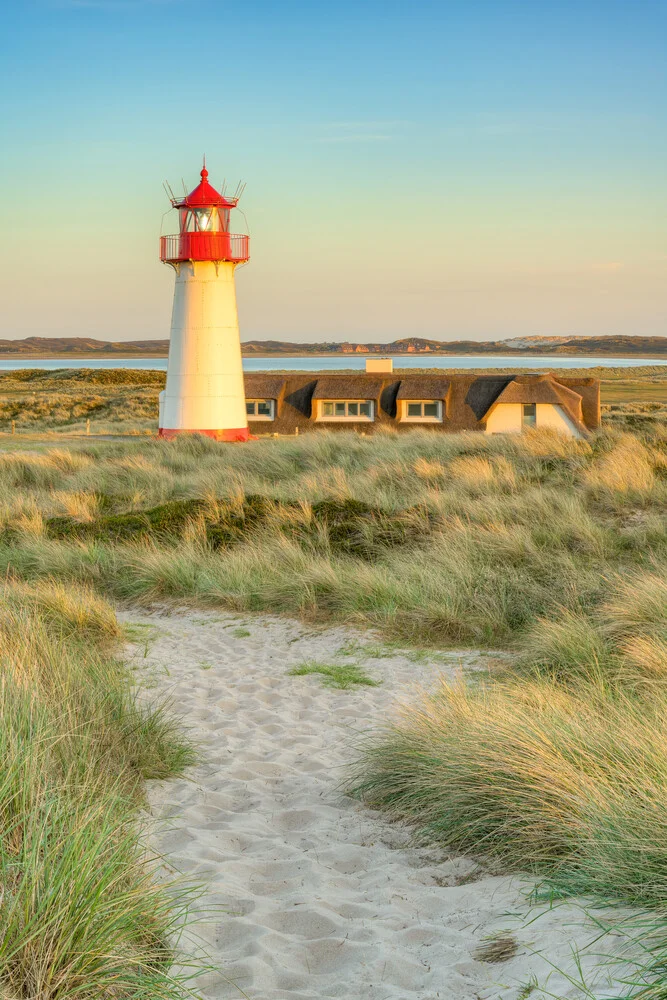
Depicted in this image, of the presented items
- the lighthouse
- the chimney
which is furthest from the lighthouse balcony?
the chimney

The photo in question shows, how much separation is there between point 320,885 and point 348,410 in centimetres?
3168

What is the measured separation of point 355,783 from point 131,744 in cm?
122

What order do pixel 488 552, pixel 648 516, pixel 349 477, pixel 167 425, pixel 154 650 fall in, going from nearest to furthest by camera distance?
1. pixel 154 650
2. pixel 488 552
3. pixel 648 516
4. pixel 349 477
5. pixel 167 425

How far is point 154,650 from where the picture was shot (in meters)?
7.95

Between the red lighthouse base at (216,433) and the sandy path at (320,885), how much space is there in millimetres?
20064

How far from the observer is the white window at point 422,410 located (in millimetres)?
34094

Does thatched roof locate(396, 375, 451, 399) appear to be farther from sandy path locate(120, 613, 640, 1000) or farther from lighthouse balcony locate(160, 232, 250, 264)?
sandy path locate(120, 613, 640, 1000)

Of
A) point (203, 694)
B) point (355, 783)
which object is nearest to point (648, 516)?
point (203, 694)

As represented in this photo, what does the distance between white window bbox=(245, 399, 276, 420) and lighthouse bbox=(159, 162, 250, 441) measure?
7835 mm

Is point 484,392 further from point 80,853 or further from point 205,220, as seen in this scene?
point 80,853

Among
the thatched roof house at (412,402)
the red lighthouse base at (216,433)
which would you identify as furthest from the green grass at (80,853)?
the thatched roof house at (412,402)

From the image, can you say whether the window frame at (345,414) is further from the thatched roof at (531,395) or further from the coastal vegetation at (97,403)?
the coastal vegetation at (97,403)

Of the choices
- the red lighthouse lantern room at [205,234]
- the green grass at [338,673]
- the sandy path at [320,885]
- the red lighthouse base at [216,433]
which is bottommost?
the green grass at [338,673]

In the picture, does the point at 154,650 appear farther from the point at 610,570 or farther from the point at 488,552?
the point at 610,570
